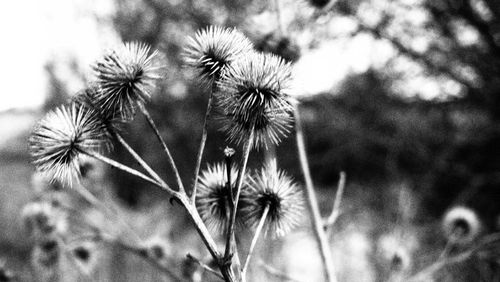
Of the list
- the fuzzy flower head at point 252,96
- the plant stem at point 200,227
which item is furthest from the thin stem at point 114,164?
the fuzzy flower head at point 252,96

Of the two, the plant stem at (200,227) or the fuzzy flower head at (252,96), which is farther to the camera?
the fuzzy flower head at (252,96)

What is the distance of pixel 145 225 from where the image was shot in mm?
10156

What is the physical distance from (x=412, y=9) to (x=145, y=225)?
6728 mm

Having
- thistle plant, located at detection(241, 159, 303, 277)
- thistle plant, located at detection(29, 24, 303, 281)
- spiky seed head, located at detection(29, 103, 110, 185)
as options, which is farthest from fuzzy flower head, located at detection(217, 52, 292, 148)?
spiky seed head, located at detection(29, 103, 110, 185)

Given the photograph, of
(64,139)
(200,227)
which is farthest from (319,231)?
(64,139)

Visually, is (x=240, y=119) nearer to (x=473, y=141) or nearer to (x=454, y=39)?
(x=454, y=39)

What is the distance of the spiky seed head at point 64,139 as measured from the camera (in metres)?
1.71

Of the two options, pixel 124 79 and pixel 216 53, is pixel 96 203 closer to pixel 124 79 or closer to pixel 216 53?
pixel 124 79

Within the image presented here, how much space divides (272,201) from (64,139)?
779mm

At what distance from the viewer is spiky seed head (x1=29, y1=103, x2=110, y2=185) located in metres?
1.71

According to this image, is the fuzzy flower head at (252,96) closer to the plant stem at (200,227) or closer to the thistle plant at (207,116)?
the thistle plant at (207,116)

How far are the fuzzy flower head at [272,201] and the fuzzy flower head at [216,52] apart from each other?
1.35 feet

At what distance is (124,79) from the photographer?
5.93 feet

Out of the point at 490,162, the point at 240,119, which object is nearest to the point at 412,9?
the point at 490,162
